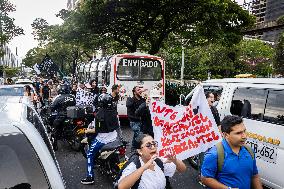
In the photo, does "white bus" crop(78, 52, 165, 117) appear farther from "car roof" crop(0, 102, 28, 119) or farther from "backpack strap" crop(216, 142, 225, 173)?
"car roof" crop(0, 102, 28, 119)

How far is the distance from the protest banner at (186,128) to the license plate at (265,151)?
1.40 metres

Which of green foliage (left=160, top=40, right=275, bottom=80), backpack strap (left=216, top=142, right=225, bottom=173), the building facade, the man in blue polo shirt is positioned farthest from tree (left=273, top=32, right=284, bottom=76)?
the building facade

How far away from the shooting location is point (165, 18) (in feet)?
69.2

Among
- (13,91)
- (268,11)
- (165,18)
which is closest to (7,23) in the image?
(165,18)

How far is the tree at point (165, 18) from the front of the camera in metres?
19.3

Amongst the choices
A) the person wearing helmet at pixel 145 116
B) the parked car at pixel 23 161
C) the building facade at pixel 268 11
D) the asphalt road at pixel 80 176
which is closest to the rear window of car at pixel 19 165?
the parked car at pixel 23 161

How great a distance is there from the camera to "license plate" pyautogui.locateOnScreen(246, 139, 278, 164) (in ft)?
17.7

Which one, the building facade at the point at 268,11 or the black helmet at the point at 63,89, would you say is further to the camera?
the building facade at the point at 268,11

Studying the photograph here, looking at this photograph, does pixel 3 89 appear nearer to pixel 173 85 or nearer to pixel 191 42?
pixel 173 85

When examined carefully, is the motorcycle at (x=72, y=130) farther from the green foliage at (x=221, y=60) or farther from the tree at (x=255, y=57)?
the tree at (x=255, y=57)

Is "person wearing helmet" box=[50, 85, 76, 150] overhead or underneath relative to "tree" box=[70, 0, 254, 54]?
underneath

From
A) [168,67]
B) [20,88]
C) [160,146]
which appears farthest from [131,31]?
[168,67]

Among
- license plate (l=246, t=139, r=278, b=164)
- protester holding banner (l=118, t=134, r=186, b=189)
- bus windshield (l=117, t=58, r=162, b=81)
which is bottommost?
license plate (l=246, t=139, r=278, b=164)

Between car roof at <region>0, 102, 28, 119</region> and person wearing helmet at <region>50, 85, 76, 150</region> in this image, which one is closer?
car roof at <region>0, 102, 28, 119</region>
